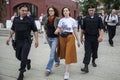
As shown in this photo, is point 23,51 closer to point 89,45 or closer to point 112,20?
point 89,45

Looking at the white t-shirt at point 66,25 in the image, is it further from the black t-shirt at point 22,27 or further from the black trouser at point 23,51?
the black trouser at point 23,51

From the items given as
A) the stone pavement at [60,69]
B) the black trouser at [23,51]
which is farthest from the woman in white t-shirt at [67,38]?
the black trouser at [23,51]

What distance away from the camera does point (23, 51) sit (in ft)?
24.7

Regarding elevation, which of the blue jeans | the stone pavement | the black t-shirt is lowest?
the stone pavement

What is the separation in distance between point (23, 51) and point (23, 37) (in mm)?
350

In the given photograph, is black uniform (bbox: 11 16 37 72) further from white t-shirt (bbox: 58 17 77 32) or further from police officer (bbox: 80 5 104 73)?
police officer (bbox: 80 5 104 73)

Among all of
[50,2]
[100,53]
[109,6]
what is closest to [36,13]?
[50,2]

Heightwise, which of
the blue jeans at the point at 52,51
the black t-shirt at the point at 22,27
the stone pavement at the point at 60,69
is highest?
the black t-shirt at the point at 22,27

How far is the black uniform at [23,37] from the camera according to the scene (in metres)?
7.53

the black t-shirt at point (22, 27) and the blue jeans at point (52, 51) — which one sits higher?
the black t-shirt at point (22, 27)

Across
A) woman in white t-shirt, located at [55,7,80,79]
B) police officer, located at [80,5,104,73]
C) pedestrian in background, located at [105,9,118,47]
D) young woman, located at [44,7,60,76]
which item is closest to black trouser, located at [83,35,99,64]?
police officer, located at [80,5,104,73]

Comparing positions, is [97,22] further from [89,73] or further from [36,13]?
[36,13]

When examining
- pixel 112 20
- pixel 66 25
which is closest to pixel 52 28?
pixel 66 25

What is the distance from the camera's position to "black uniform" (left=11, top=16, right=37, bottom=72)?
7531 millimetres
